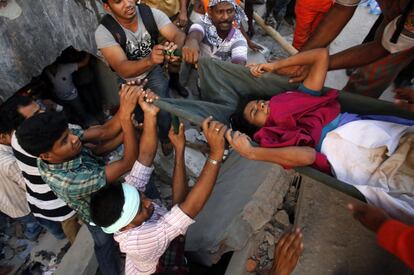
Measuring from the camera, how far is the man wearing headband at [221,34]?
2613 millimetres

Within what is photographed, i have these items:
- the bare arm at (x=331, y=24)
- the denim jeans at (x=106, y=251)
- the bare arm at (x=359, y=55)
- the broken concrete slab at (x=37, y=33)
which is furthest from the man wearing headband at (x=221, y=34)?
the denim jeans at (x=106, y=251)

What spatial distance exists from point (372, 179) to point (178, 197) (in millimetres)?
1093

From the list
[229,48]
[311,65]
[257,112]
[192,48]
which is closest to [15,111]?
[192,48]

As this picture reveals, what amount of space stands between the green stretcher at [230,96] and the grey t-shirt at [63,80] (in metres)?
1.92

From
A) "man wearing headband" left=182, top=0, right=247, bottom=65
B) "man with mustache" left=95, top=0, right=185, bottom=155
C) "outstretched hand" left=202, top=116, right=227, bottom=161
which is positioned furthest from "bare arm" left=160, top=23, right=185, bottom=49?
"outstretched hand" left=202, top=116, right=227, bottom=161

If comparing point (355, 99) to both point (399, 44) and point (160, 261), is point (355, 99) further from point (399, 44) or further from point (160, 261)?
point (160, 261)

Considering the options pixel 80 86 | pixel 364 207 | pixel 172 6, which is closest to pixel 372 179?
pixel 364 207

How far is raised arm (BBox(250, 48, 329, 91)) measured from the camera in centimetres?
191

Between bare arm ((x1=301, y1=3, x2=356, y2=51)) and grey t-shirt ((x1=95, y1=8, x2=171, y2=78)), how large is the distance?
118 cm

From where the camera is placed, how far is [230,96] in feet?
7.60

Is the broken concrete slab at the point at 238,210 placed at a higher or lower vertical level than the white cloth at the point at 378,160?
lower

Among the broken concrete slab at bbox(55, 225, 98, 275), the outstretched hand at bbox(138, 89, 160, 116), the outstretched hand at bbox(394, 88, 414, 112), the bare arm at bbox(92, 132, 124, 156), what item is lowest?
the broken concrete slab at bbox(55, 225, 98, 275)

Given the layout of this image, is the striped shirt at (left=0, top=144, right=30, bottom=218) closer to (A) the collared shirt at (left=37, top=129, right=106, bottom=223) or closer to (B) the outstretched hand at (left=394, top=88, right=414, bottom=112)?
(A) the collared shirt at (left=37, top=129, right=106, bottom=223)

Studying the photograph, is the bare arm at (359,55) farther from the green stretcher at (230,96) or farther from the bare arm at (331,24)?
the green stretcher at (230,96)
